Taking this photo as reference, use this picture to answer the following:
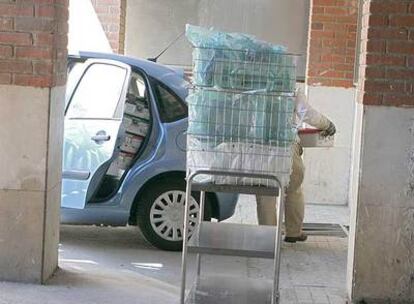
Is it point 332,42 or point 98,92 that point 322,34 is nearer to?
point 332,42

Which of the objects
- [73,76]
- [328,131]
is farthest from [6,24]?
[328,131]

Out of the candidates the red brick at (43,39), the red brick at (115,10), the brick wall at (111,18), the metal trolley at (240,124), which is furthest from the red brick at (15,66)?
the red brick at (115,10)

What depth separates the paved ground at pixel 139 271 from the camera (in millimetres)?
5996

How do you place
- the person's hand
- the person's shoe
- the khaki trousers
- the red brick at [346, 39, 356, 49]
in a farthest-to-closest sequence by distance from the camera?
the red brick at [346, 39, 356, 49] → the person's shoe → the khaki trousers → the person's hand

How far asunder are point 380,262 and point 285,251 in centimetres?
231

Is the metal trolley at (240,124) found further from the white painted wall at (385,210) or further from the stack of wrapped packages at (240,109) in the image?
the white painted wall at (385,210)

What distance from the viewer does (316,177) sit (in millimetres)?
11086

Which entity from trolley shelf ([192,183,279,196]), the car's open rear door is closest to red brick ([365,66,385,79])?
trolley shelf ([192,183,279,196])

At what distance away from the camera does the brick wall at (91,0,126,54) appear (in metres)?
11.5

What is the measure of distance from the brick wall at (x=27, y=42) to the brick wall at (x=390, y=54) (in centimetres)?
235

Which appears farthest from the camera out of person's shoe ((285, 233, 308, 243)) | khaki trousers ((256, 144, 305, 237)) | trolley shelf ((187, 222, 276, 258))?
person's shoe ((285, 233, 308, 243))

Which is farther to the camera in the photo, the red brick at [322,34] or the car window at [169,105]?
the red brick at [322,34]

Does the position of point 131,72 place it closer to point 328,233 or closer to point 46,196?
point 46,196

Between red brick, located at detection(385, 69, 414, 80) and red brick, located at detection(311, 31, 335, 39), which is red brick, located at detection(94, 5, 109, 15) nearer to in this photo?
red brick, located at detection(311, 31, 335, 39)
